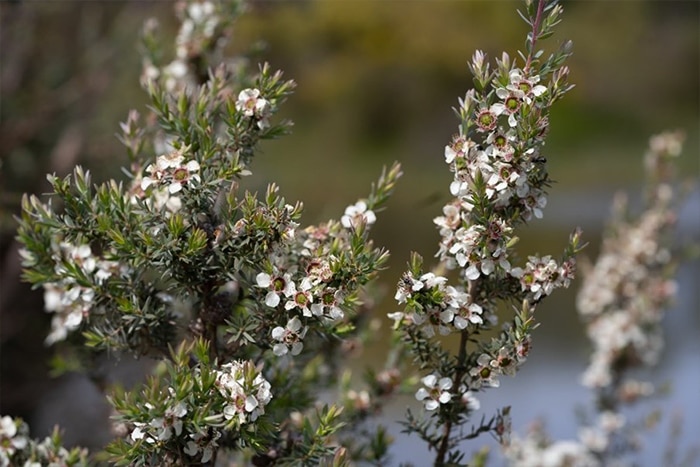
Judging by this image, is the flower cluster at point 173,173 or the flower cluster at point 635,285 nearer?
the flower cluster at point 173,173

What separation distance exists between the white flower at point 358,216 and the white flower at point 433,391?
27 centimetres

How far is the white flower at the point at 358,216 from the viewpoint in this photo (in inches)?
54.1

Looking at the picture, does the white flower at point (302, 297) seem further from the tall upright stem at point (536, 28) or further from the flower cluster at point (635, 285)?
the flower cluster at point (635, 285)

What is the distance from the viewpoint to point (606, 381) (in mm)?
2758

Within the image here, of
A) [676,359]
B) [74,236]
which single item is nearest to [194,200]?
[74,236]

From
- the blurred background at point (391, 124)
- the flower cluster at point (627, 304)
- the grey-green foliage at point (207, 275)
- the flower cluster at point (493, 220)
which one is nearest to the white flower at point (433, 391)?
the flower cluster at point (493, 220)

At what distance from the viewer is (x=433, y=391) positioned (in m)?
1.34

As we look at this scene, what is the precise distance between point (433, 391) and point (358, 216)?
12.0 inches

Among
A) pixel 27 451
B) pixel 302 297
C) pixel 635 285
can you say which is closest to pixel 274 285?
pixel 302 297

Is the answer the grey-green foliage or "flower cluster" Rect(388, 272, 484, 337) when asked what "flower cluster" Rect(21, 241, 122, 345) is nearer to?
the grey-green foliage

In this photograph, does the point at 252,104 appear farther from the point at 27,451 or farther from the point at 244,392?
the point at 27,451

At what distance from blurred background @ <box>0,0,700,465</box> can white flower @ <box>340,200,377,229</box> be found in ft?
0.59

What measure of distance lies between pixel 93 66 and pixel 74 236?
3.12 m

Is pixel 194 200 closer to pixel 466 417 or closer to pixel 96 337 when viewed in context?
pixel 96 337
